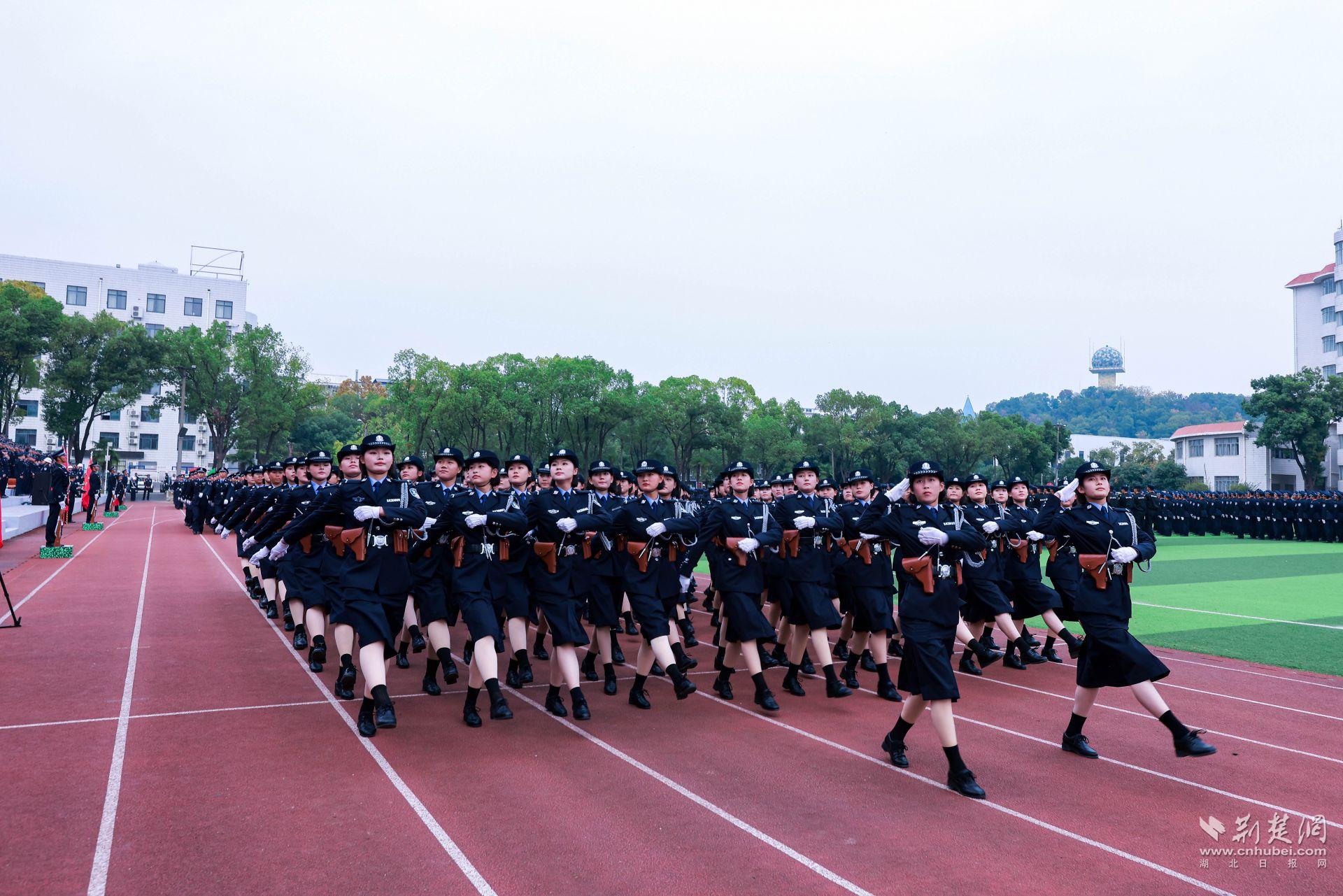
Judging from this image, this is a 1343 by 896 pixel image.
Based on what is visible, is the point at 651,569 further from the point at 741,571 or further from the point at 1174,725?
the point at 1174,725

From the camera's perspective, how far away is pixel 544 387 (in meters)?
46.8

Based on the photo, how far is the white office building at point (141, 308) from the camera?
218 ft

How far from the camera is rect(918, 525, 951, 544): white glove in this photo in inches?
218

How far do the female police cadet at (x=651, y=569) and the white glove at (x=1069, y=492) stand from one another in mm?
3097

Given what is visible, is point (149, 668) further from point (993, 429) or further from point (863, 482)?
point (993, 429)

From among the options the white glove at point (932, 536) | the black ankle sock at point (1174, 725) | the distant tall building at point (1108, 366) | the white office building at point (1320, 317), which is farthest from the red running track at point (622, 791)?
the distant tall building at point (1108, 366)

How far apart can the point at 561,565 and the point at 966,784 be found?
3.45 meters

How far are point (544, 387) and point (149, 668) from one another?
38.7m

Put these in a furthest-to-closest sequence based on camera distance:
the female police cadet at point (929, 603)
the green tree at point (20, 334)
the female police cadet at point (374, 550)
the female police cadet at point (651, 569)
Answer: the green tree at point (20, 334), the female police cadet at point (651, 569), the female police cadet at point (374, 550), the female police cadet at point (929, 603)

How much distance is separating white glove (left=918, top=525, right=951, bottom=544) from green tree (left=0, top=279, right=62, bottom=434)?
4201 cm

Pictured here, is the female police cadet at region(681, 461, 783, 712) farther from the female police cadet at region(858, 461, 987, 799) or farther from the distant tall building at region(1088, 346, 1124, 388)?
the distant tall building at region(1088, 346, 1124, 388)

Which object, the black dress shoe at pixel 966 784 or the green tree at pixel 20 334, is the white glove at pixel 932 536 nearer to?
the black dress shoe at pixel 966 784

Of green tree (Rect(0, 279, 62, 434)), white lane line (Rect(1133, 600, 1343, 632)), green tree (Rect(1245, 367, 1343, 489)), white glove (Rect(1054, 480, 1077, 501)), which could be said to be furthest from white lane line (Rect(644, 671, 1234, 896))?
green tree (Rect(1245, 367, 1343, 489))

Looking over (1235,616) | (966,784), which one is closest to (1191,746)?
(966,784)
